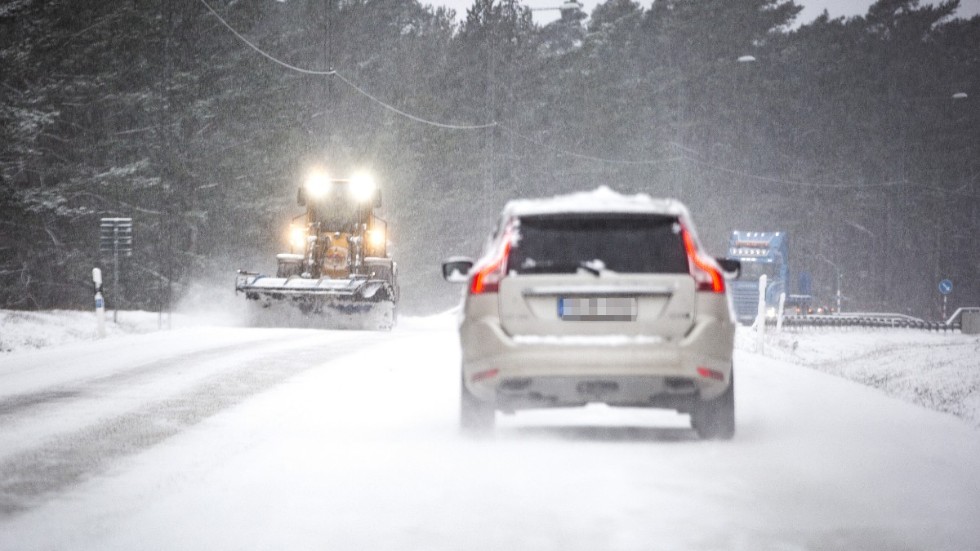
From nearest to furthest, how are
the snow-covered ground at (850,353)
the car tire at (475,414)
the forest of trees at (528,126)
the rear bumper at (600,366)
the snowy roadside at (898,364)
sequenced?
1. the rear bumper at (600,366)
2. the car tire at (475,414)
3. the snowy roadside at (898,364)
4. the snow-covered ground at (850,353)
5. the forest of trees at (528,126)

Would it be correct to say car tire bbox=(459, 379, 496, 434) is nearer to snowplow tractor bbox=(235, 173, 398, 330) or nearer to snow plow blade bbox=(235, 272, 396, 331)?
snowplow tractor bbox=(235, 173, 398, 330)

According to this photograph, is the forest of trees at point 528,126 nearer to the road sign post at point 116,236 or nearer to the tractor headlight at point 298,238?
the tractor headlight at point 298,238

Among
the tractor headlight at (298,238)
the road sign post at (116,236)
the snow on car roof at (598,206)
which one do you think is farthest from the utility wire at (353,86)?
the snow on car roof at (598,206)

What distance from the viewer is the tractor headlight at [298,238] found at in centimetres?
2811

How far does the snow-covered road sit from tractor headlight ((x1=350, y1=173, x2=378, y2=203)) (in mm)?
14918

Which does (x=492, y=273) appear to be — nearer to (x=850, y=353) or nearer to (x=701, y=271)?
(x=701, y=271)

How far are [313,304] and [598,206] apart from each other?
18328mm

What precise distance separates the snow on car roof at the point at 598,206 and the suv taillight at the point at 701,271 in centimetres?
20

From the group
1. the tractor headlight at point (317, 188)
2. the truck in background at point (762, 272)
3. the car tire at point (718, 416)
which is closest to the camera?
the car tire at point (718, 416)

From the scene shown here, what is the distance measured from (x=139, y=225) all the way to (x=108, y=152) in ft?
9.26

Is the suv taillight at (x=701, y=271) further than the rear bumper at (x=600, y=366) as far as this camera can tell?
Yes

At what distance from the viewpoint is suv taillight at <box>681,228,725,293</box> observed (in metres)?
8.47

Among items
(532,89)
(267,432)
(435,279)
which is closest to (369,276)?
(267,432)

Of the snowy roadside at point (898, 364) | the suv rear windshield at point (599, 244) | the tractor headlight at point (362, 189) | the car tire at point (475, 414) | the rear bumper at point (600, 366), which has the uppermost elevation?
the tractor headlight at point (362, 189)
